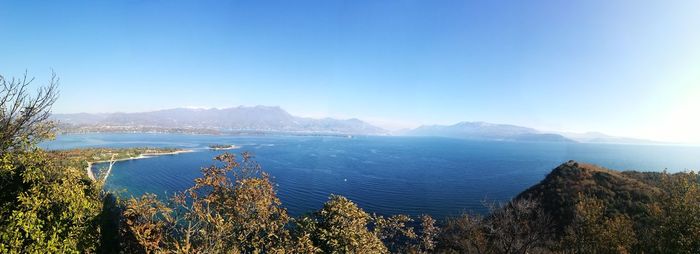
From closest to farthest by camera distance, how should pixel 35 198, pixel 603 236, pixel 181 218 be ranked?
1. pixel 35 198
2. pixel 181 218
3. pixel 603 236

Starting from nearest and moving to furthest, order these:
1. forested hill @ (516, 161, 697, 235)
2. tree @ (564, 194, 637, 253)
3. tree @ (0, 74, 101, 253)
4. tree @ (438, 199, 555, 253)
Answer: tree @ (0, 74, 101, 253), tree @ (564, 194, 637, 253), tree @ (438, 199, 555, 253), forested hill @ (516, 161, 697, 235)

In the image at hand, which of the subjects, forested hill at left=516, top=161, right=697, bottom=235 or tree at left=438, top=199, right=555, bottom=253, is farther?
forested hill at left=516, top=161, right=697, bottom=235

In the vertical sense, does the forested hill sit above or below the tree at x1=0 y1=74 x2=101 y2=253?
below

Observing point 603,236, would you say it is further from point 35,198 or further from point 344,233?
point 35,198

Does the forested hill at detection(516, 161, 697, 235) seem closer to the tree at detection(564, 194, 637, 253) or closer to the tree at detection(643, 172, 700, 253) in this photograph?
the tree at detection(564, 194, 637, 253)

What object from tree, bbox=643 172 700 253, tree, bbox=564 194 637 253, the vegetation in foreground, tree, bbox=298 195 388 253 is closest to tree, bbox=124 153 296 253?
the vegetation in foreground

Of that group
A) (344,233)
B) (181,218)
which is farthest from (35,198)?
(344,233)

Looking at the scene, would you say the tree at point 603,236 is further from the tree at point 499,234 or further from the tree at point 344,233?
the tree at point 344,233

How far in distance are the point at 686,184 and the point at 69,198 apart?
26620 mm

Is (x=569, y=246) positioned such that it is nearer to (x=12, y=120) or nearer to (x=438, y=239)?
(x=438, y=239)

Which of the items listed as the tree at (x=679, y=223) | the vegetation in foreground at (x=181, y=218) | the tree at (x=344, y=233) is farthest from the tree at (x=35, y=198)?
the tree at (x=679, y=223)

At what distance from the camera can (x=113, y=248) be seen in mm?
14031

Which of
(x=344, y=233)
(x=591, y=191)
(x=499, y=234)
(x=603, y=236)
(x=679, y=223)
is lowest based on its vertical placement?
(x=499, y=234)

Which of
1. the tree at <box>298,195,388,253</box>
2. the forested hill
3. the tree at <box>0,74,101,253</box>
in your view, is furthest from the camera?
the forested hill
